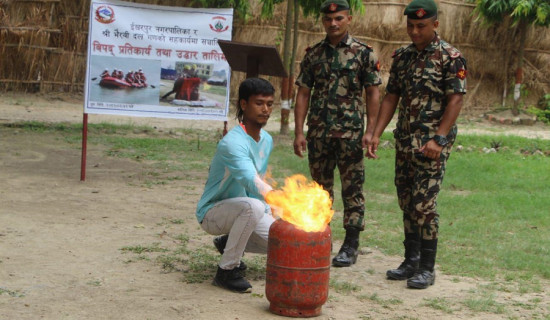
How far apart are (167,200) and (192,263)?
2627 mm

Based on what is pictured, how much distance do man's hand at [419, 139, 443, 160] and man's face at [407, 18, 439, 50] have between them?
704 millimetres

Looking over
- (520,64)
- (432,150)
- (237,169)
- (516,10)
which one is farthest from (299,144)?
(520,64)

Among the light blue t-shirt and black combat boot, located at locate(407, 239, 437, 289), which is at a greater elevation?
the light blue t-shirt

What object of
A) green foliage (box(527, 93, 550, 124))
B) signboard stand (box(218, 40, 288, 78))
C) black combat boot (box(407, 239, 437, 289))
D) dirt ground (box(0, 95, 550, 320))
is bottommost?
dirt ground (box(0, 95, 550, 320))

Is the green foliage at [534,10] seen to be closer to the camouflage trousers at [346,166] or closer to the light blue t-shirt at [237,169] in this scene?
the camouflage trousers at [346,166]

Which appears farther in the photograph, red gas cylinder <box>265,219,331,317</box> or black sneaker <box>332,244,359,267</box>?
black sneaker <box>332,244,359,267</box>

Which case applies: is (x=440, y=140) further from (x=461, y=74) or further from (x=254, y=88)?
(x=254, y=88)

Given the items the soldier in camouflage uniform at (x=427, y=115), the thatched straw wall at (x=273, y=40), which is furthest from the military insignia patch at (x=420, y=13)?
the thatched straw wall at (x=273, y=40)

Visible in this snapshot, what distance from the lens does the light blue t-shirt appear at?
15.8ft

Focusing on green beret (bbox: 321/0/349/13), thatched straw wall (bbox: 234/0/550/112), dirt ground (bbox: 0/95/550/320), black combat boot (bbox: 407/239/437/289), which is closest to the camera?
dirt ground (bbox: 0/95/550/320)

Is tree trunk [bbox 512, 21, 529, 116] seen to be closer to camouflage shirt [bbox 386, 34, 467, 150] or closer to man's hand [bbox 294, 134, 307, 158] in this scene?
man's hand [bbox 294, 134, 307, 158]

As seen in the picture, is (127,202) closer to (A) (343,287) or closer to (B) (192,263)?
(B) (192,263)

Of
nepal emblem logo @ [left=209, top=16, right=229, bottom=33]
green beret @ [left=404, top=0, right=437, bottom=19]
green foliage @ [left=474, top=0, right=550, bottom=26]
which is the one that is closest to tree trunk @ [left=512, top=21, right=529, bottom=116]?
green foliage @ [left=474, top=0, right=550, bottom=26]

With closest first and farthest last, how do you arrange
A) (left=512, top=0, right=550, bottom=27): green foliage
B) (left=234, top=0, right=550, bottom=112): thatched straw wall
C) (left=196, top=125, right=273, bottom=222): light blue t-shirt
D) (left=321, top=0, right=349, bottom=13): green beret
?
(left=196, top=125, right=273, bottom=222): light blue t-shirt → (left=321, top=0, right=349, bottom=13): green beret → (left=512, top=0, right=550, bottom=27): green foliage → (left=234, top=0, right=550, bottom=112): thatched straw wall
